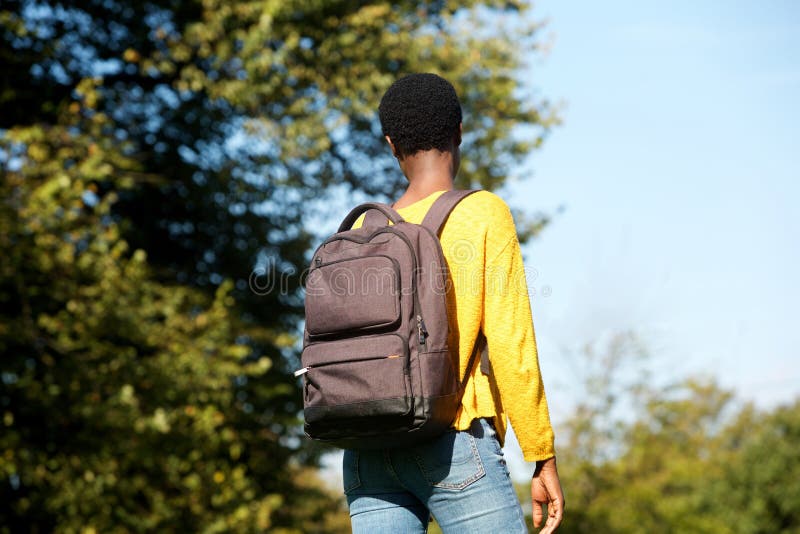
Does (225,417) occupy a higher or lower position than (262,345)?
lower

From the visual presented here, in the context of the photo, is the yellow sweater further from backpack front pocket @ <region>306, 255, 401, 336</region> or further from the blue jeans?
backpack front pocket @ <region>306, 255, 401, 336</region>

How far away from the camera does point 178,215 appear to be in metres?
10.7

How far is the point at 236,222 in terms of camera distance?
10.6 metres

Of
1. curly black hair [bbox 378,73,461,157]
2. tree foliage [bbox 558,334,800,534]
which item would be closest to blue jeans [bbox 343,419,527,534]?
curly black hair [bbox 378,73,461,157]

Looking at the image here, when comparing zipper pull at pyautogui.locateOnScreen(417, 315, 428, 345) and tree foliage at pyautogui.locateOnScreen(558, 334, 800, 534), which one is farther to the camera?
tree foliage at pyautogui.locateOnScreen(558, 334, 800, 534)

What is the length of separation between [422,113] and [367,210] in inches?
12.2

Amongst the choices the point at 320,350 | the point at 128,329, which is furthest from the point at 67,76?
the point at 320,350

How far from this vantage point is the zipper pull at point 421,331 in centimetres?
205

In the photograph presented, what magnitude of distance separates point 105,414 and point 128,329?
37.8 inches

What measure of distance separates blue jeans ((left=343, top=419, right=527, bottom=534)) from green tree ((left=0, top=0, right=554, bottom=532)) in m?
5.66

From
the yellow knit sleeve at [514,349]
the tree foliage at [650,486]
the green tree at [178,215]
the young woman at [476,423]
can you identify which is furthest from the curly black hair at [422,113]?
the tree foliage at [650,486]

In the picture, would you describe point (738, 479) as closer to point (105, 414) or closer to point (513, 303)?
point (105, 414)

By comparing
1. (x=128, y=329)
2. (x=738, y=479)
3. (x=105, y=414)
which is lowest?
(x=738, y=479)

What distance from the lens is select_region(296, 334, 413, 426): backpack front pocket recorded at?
204 centimetres
